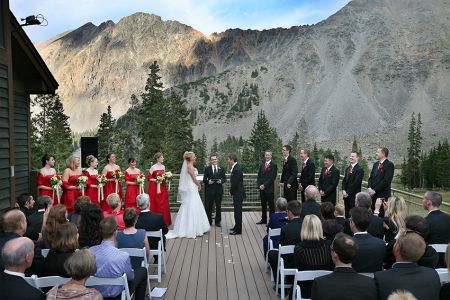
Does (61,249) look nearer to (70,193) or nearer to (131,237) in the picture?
(131,237)

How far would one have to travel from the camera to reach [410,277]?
11.3 feet

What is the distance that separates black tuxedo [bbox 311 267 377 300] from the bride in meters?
6.08

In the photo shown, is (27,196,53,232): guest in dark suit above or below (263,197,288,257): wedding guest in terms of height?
above

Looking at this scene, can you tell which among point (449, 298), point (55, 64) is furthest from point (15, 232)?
point (55, 64)

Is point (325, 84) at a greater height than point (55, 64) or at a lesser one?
lesser

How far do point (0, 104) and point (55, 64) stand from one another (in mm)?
180374

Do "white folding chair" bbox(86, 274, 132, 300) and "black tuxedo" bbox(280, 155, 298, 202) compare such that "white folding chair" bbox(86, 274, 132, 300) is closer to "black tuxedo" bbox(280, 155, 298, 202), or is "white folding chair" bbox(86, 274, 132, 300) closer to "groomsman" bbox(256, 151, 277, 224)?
"groomsman" bbox(256, 151, 277, 224)

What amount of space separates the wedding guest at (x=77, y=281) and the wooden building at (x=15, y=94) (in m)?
4.54

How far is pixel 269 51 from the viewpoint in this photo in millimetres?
185500

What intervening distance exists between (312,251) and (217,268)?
289 centimetres

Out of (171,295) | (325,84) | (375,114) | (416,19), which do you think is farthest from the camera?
(416,19)

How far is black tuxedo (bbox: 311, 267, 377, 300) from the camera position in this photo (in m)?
3.23

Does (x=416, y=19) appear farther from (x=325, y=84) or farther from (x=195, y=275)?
(x=195, y=275)

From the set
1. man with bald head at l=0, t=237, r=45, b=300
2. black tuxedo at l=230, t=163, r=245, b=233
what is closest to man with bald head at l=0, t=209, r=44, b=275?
man with bald head at l=0, t=237, r=45, b=300
